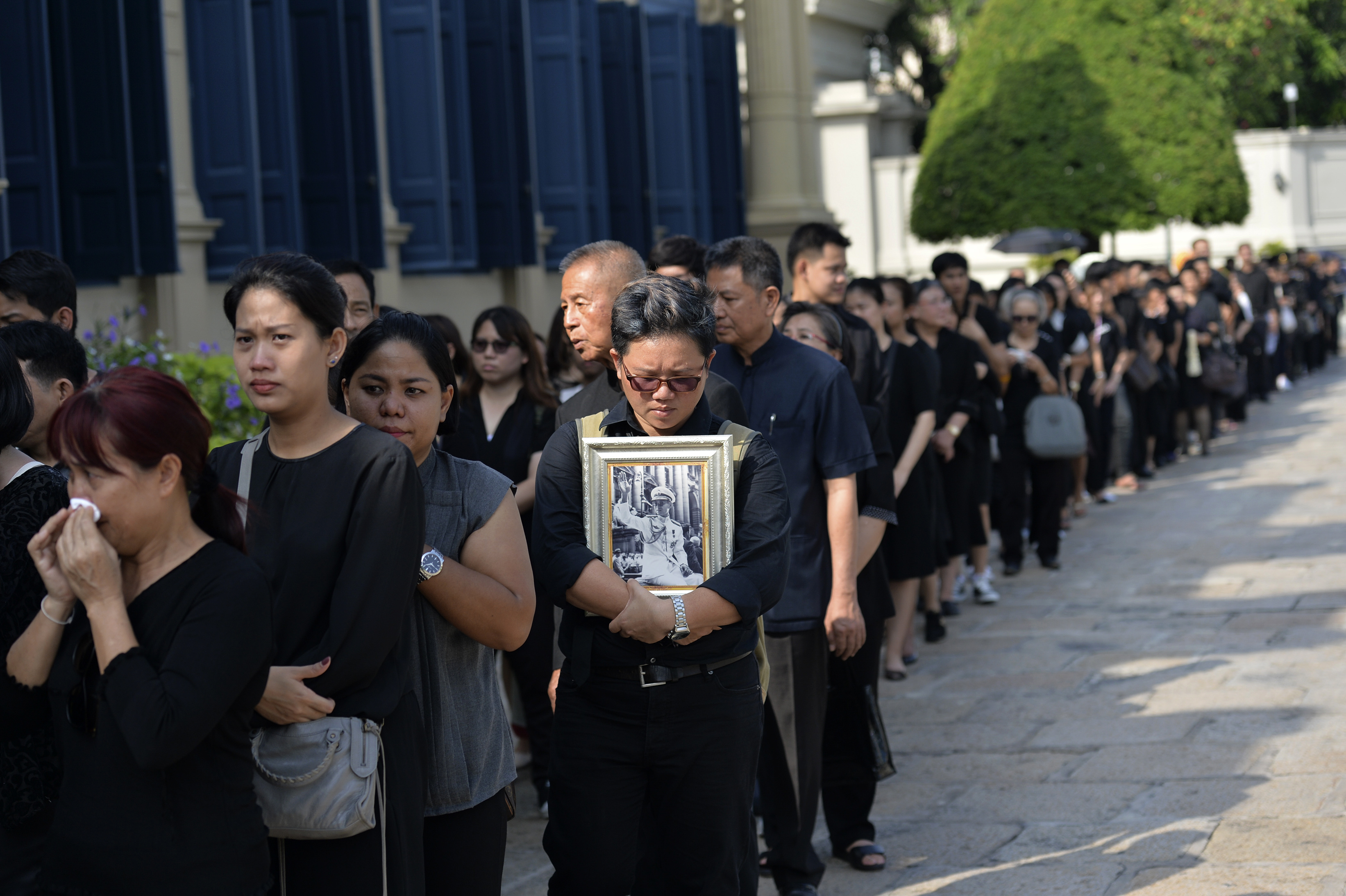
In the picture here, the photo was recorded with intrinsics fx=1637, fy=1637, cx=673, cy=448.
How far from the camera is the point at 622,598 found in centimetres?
379

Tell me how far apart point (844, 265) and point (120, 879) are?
Answer: 451 centimetres

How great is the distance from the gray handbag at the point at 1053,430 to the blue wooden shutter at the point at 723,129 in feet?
21.3

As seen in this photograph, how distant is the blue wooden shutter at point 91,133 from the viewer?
30.5 ft

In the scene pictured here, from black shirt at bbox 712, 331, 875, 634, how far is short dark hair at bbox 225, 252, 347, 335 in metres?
1.98

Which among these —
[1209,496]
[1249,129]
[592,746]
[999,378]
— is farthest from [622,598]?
[1249,129]

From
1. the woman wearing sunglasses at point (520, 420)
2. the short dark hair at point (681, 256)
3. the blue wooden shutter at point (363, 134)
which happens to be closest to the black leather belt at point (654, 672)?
the woman wearing sunglasses at point (520, 420)

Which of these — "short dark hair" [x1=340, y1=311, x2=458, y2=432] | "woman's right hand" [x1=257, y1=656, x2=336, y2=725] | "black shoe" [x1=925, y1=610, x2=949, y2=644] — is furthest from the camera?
"black shoe" [x1=925, y1=610, x2=949, y2=644]

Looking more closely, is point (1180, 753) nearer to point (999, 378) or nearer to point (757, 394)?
point (757, 394)

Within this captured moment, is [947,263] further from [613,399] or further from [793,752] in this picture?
[613,399]

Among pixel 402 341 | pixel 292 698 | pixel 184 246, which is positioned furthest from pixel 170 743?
pixel 184 246

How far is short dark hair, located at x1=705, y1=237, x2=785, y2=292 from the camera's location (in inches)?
206

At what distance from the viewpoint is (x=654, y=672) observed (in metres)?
3.87

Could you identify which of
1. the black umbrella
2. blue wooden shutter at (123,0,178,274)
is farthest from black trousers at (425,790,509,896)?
the black umbrella

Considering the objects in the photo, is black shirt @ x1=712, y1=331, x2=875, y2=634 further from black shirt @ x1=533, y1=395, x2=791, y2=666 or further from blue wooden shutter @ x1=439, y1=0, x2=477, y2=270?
blue wooden shutter @ x1=439, y1=0, x2=477, y2=270
